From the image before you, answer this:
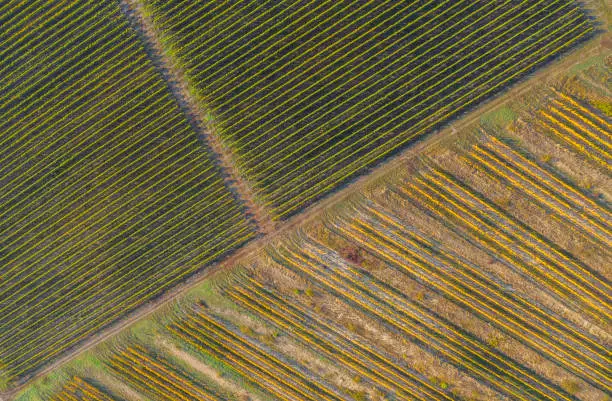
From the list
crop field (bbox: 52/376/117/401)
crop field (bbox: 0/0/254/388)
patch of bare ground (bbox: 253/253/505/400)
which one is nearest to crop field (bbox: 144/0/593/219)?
crop field (bbox: 0/0/254/388)

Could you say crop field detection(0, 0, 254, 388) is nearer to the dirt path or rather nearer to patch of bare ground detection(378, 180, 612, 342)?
the dirt path

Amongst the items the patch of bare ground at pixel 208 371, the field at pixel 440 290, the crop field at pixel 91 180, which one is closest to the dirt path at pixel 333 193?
the field at pixel 440 290

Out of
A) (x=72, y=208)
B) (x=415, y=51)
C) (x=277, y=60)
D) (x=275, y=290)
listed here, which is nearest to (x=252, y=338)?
(x=275, y=290)

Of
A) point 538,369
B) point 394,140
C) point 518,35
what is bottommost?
point 538,369

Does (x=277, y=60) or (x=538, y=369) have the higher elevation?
(x=277, y=60)

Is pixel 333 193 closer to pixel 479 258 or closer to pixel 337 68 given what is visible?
pixel 337 68

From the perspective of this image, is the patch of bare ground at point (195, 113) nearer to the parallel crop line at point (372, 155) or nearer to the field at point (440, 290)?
the parallel crop line at point (372, 155)

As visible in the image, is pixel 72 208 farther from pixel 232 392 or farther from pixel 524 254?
pixel 524 254

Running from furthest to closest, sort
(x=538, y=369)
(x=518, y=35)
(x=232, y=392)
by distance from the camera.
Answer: (x=232, y=392) → (x=538, y=369) → (x=518, y=35)
